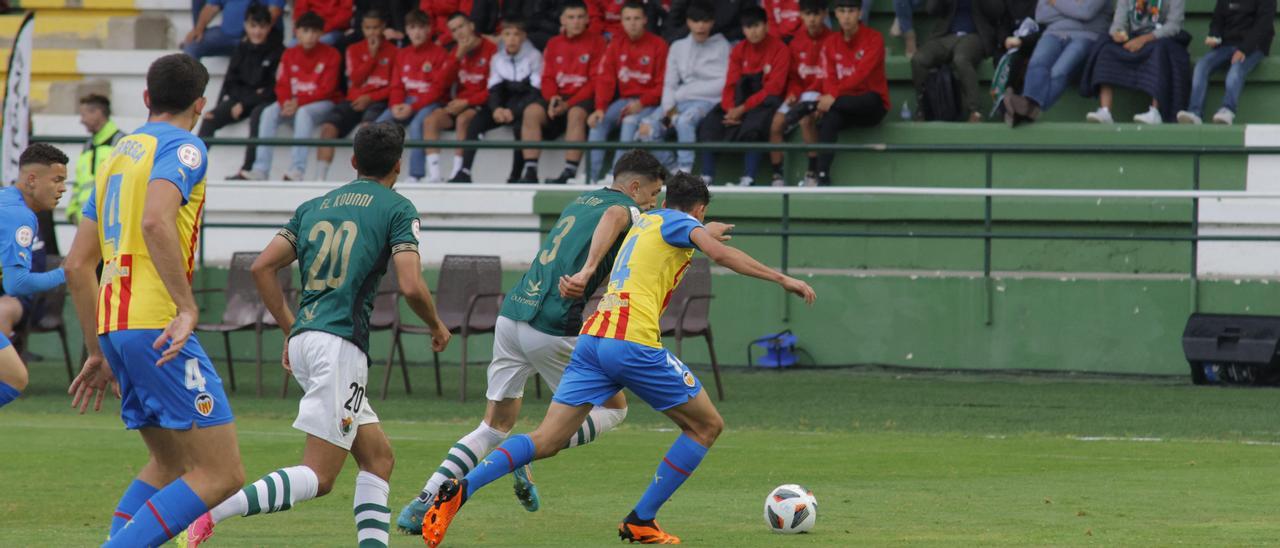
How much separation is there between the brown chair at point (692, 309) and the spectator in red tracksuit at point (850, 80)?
2830 millimetres

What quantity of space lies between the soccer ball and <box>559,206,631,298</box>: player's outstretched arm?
1451 millimetres

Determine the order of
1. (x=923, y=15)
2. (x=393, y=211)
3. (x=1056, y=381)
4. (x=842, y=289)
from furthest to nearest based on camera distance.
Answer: (x=923, y=15), (x=842, y=289), (x=1056, y=381), (x=393, y=211)

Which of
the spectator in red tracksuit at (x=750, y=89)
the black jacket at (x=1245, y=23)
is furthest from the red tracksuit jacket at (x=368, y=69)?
the black jacket at (x=1245, y=23)

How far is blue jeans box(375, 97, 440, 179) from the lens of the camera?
20.2 m

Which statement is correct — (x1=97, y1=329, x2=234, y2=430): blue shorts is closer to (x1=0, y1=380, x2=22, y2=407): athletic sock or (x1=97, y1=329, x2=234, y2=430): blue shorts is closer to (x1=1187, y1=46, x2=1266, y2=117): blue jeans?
(x1=0, y1=380, x2=22, y2=407): athletic sock

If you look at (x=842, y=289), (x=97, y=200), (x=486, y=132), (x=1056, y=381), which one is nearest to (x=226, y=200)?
(x=486, y=132)

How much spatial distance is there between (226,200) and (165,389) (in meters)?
14.4

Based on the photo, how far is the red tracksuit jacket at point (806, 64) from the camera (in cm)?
1902

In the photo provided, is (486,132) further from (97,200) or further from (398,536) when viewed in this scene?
(97,200)

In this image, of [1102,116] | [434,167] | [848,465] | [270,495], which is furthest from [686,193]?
[434,167]

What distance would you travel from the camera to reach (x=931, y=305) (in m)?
17.6

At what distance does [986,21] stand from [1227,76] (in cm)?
254

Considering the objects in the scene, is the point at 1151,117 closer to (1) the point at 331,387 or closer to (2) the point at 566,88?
(2) the point at 566,88

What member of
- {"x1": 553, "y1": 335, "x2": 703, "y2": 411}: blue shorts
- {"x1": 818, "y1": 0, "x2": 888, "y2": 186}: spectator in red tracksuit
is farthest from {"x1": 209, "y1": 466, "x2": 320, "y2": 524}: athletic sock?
{"x1": 818, "y1": 0, "x2": 888, "y2": 186}: spectator in red tracksuit
